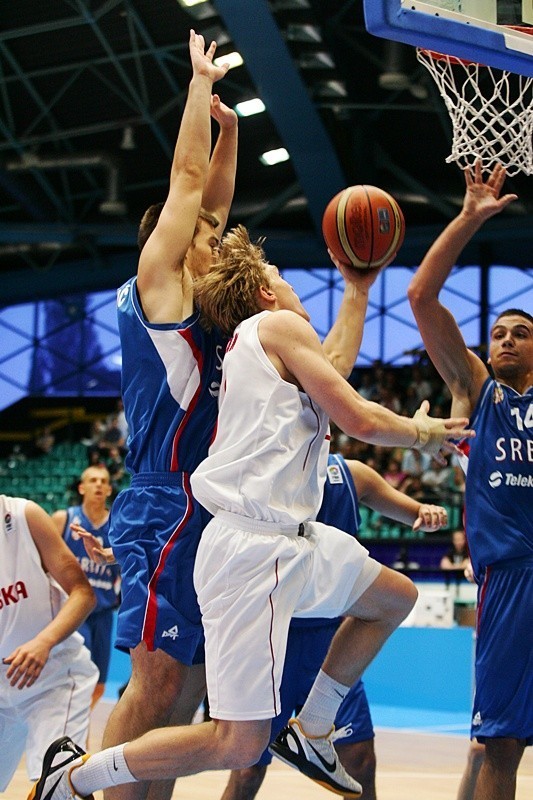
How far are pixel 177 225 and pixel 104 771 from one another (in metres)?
1.96

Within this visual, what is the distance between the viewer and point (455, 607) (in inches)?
483

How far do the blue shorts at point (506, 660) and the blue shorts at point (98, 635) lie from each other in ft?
14.4

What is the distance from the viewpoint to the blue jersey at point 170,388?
13.5 feet

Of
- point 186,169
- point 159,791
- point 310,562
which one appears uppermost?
point 186,169

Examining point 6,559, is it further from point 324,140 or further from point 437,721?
point 324,140

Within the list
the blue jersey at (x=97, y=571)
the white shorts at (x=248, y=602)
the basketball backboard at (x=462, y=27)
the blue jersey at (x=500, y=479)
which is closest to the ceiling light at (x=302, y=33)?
the blue jersey at (x=97, y=571)

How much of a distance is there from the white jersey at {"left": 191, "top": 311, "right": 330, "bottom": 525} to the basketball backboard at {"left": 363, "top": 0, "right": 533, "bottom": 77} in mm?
1589

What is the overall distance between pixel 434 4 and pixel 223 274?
1.76 m

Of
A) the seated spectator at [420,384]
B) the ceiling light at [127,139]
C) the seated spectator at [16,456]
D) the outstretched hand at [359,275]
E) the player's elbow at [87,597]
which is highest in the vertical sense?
the ceiling light at [127,139]

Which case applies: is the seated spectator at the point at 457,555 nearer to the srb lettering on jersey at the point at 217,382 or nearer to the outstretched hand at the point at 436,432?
the srb lettering on jersey at the point at 217,382

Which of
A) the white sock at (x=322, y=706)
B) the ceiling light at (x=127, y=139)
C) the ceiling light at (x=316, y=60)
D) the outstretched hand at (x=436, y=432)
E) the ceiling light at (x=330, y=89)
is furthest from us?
the ceiling light at (x=127, y=139)

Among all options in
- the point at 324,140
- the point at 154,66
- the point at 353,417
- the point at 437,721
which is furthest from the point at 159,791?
the point at 154,66

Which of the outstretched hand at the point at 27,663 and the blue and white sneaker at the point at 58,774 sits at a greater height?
the outstretched hand at the point at 27,663

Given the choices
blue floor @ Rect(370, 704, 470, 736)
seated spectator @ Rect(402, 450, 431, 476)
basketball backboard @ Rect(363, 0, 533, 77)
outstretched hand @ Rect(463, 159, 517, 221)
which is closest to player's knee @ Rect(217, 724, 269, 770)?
outstretched hand @ Rect(463, 159, 517, 221)
